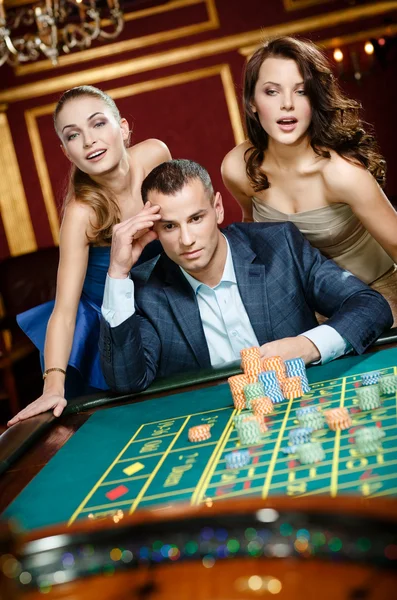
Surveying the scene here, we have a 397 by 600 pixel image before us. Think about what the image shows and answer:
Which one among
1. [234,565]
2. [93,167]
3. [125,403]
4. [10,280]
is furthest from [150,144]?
[10,280]

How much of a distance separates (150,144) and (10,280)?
10.5ft

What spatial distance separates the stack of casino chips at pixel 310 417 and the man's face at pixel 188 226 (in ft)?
3.07

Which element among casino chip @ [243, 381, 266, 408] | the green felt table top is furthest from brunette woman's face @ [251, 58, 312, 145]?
casino chip @ [243, 381, 266, 408]

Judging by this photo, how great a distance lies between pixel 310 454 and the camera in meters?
1.38

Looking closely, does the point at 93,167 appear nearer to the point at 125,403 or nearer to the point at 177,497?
the point at 125,403

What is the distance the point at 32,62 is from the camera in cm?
644

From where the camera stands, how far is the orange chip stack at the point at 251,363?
6.51 ft

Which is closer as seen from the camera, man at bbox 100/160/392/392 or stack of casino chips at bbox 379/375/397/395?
stack of casino chips at bbox 379/375/397/395

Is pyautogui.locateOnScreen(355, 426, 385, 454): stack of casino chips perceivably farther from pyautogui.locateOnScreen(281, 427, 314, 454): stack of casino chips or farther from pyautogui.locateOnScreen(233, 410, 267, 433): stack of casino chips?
pyautogui.locateOnScreen(233, 410, 267, 433): stack of casino chips

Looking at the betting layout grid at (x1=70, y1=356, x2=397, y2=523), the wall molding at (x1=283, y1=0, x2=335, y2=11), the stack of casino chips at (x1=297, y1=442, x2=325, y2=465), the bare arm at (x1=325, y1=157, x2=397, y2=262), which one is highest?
the wall molding at (x1=283, y1=0, x2=335, y2=11)

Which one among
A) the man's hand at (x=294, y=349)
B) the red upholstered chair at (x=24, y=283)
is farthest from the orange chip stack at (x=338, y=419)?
the red upholstered chair at (x=24, y=283)

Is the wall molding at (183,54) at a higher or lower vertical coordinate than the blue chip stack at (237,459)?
higher

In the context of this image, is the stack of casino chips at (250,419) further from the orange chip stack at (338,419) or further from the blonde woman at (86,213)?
the blonde woman at (86,213)

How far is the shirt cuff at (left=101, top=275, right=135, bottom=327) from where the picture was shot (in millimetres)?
2457
